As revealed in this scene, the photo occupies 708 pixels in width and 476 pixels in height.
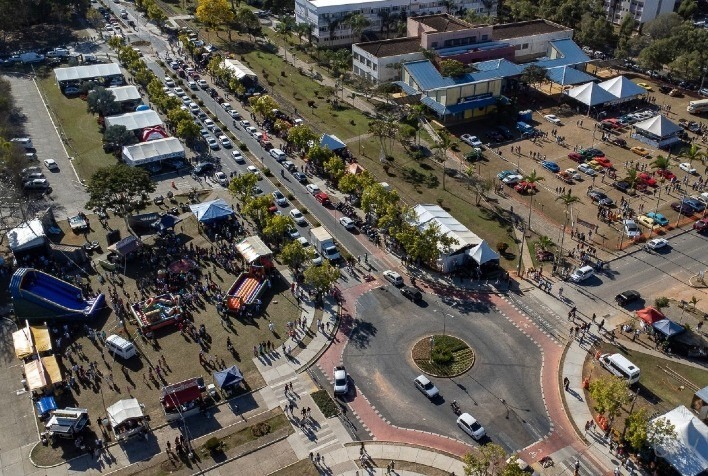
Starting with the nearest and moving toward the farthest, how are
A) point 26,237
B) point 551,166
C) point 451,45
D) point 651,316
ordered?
point 651,316 < point 26,237 < point 551,166 < point 451,45

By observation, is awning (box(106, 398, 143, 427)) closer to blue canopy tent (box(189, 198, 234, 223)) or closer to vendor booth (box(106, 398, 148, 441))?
vendor booth (box(106, 398, 148, 441))

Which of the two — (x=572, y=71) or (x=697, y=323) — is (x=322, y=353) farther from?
(x=572, y=71)

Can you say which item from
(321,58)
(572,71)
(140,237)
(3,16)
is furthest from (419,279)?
(3,16)

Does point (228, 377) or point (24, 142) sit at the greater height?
point (228, 377)

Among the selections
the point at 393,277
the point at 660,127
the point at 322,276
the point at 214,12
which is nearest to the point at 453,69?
the point at 660,127

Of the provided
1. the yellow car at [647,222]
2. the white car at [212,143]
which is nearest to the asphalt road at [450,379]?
the yellow car at [647,222]

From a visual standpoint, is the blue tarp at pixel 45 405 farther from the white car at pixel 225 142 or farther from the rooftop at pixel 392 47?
the rooftop at pixel 392 47

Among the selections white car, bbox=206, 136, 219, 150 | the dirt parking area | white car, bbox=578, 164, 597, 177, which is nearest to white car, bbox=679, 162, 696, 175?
the dirt parking area

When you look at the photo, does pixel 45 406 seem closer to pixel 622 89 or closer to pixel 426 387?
pixel 426 387
